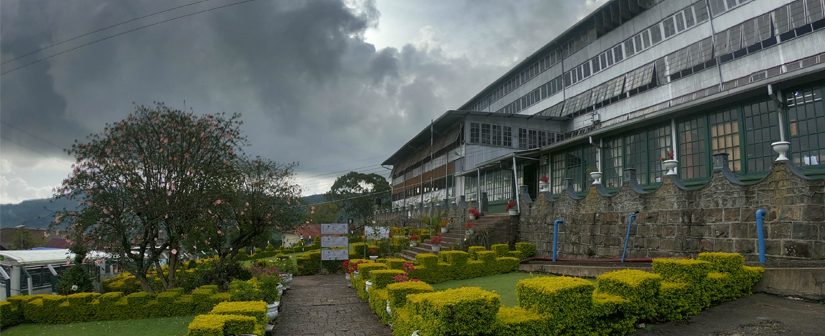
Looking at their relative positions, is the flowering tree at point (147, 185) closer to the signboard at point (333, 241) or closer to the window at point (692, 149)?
the signboard at point (333, 241)

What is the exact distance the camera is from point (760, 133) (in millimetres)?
13312

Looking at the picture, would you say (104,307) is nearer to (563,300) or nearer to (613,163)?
(563,300)

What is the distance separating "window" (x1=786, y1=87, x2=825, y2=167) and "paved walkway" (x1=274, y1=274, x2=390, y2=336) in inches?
432

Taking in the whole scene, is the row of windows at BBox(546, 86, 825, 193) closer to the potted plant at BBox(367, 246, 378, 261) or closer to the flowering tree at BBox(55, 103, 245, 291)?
the potted plant at BBox(367, 246, 378, 261)

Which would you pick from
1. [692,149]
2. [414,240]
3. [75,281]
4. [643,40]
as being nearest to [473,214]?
[414,240]

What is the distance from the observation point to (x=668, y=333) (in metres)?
7.18

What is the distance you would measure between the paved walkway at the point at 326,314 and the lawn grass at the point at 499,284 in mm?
2573

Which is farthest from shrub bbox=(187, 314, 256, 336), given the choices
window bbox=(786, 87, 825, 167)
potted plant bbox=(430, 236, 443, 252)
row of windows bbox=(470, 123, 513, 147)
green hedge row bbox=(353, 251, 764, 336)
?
row of windows bbox=(470, 123, 513, 147)

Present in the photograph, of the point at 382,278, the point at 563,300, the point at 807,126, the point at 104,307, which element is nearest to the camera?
the point at 563,300

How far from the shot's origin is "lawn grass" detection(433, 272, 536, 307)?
10.7 m

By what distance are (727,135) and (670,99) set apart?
457 inches

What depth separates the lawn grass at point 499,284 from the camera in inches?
420

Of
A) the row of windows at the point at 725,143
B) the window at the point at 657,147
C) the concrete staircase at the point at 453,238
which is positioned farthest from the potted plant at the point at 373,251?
the window at the point at 657,147

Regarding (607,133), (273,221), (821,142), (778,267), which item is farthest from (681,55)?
(273,221)
